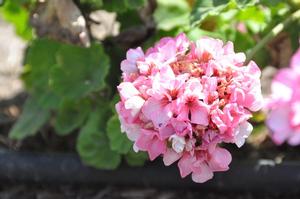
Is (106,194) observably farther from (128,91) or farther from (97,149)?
(128,91)

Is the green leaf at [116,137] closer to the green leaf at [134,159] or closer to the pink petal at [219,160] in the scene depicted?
the green leaf at [134,159]

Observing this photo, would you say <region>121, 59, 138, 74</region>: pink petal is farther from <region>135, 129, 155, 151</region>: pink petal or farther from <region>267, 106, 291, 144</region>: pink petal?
<region>267, 106, 291, 144</region>: pink petal

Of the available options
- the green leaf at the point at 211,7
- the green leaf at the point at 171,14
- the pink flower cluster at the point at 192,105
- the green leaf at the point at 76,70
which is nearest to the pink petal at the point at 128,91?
the pink flower cluster at the point at 192,105

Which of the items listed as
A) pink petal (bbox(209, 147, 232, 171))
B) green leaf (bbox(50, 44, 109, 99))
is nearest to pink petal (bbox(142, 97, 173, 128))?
pink petal (bbox(209, 147, 232, 171))

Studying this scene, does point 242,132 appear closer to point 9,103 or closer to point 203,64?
point 203,64

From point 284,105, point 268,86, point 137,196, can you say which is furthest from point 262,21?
point 284,105

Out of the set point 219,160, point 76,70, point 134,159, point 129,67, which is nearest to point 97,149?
point 134,159

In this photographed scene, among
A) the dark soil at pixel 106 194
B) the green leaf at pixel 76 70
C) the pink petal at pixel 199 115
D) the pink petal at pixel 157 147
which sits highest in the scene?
the pink petal at pixel 199 115
